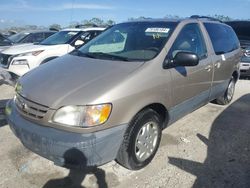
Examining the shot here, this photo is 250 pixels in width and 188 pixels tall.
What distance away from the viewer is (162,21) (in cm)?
420

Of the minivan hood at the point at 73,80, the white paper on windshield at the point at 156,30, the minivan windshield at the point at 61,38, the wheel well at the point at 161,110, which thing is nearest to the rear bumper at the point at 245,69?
the minivan windshield at the point at 61,38

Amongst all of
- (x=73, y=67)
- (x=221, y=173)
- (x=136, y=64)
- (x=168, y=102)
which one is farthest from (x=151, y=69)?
(x=221, y=173)

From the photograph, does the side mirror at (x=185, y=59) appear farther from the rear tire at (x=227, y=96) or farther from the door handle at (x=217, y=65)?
the rear tire at (x=227, y=96)

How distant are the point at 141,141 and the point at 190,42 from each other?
1.70m

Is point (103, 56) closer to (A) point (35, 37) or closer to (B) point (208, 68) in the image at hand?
(B) point (208, 68)

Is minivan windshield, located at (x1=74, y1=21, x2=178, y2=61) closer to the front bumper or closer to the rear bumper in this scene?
the front bumper

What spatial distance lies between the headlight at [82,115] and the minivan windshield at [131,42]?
39.0 inches

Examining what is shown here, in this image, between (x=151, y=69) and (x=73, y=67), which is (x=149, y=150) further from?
(x=73, y=67)

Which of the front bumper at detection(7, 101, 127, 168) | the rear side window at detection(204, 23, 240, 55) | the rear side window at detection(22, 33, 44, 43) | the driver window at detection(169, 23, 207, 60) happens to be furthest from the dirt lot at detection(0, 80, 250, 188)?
the rear side window at detection(22, 33, 44, 43)

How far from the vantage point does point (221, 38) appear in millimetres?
5160

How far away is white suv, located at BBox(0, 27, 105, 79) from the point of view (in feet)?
21.9

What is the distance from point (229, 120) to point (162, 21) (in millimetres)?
2239

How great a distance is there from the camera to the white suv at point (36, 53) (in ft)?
21.9

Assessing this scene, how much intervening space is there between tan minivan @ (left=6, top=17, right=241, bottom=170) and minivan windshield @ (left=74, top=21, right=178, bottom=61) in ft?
0.04
